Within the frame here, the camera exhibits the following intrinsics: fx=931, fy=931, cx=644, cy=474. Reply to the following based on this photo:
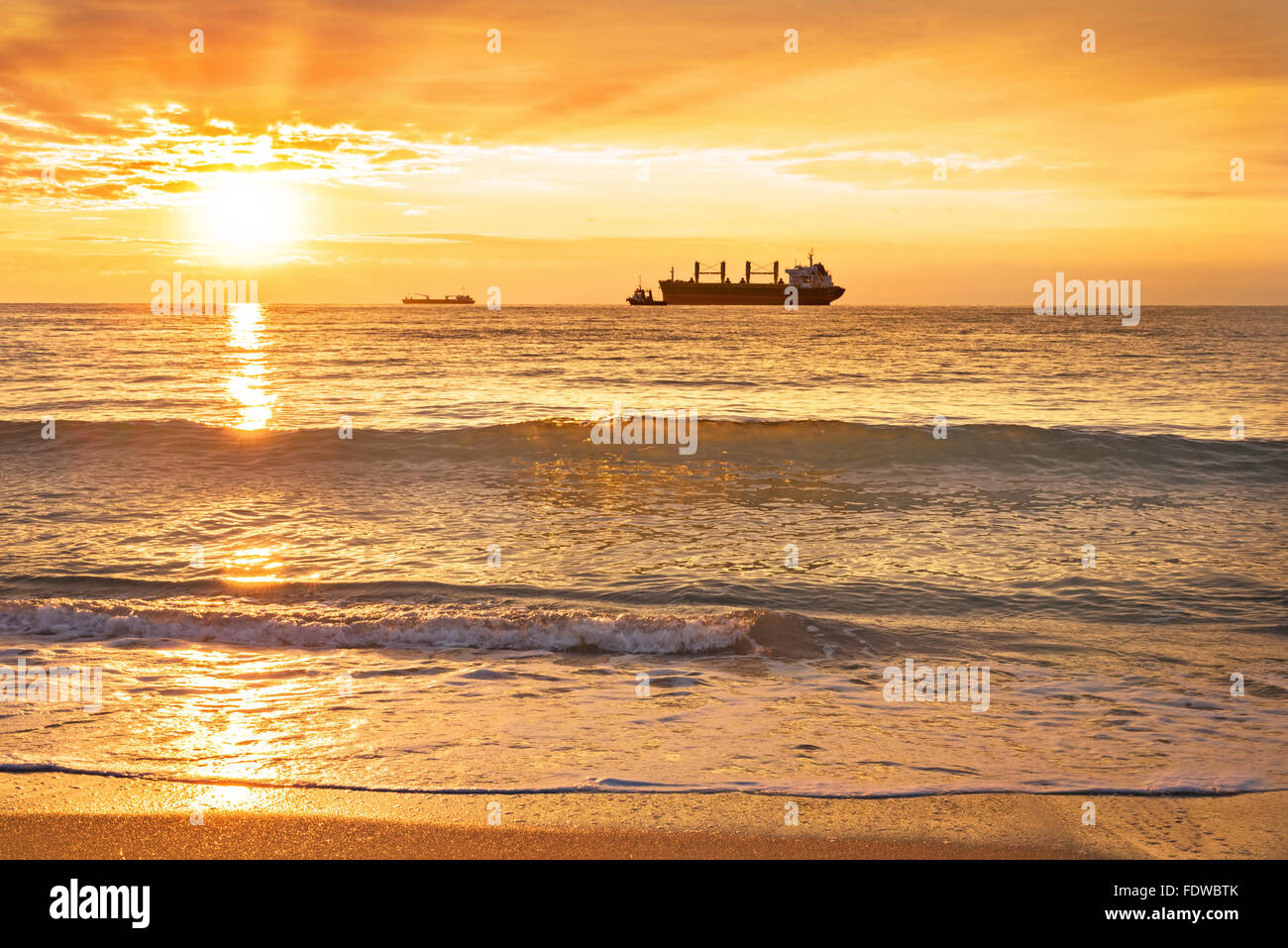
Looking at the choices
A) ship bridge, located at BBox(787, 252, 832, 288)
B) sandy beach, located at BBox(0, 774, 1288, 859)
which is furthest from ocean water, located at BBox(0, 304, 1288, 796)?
ship bridge, located at BBox(787, 252, 832, 288)

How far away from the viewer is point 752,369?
42.0m

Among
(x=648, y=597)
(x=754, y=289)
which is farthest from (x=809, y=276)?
(x=648, y=597)

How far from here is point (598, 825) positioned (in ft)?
14.8

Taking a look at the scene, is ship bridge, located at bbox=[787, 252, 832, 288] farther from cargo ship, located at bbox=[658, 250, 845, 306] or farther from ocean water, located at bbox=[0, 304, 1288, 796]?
ocean water, located at bbox=[0, 304, 1288, 796]

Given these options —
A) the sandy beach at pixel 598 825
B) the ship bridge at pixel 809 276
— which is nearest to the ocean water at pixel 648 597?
the sandy beach at pixel 598 825

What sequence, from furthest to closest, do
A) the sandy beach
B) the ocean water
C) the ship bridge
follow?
the ship bridge, the ocean water, the sandy beach

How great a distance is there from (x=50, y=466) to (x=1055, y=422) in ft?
75.2

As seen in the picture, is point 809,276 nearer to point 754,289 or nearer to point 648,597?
point 754,289

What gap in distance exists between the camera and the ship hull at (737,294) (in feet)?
551

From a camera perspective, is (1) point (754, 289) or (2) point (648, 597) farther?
(1) point (754, 289)

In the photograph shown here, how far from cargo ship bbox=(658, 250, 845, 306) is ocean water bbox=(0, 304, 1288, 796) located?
14404cm

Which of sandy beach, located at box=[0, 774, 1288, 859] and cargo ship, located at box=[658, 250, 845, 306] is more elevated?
cargo ship, located at box=[658, 250, 845, 306]

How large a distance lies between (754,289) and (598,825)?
568ft

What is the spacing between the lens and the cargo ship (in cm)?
16625
